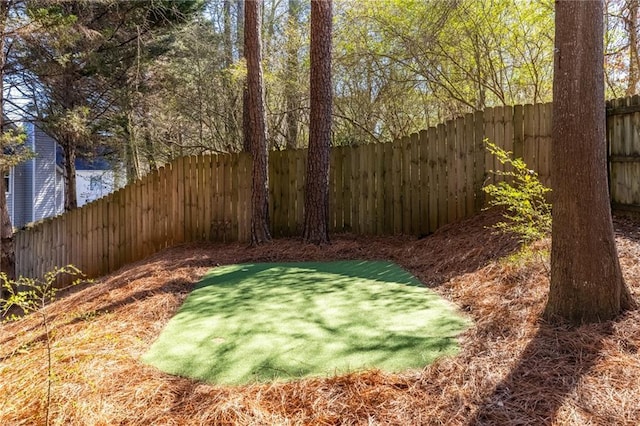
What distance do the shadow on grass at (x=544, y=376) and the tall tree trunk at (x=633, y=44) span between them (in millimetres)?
6533

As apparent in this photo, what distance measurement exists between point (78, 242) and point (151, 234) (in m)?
2.25

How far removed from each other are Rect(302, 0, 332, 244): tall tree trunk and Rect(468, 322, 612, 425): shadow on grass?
3985 millimetres

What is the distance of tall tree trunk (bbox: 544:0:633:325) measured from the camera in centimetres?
257

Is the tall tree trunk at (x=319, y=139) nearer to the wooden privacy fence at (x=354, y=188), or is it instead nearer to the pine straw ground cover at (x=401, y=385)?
the wooden privacy fence at (x=354, y=188)

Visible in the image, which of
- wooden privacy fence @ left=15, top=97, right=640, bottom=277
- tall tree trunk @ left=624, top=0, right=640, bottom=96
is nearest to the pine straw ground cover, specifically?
wooden privacy fence @ left=15, top=97, right=640, bottom=277

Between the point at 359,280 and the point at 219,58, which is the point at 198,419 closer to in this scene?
the point at 359,280

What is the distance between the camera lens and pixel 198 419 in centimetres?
193

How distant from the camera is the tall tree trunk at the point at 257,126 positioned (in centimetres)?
638

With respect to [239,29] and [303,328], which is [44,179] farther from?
[303,328]

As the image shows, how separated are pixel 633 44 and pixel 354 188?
4990 millimetres

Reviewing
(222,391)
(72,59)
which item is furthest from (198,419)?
(72,59)

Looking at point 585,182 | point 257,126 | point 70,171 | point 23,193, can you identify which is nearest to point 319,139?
point 257,126

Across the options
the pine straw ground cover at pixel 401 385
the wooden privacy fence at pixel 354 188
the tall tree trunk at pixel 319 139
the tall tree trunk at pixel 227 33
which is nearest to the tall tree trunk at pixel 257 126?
the wooden privacy fence at pixel 354 188

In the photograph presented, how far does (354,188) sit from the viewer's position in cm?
679
